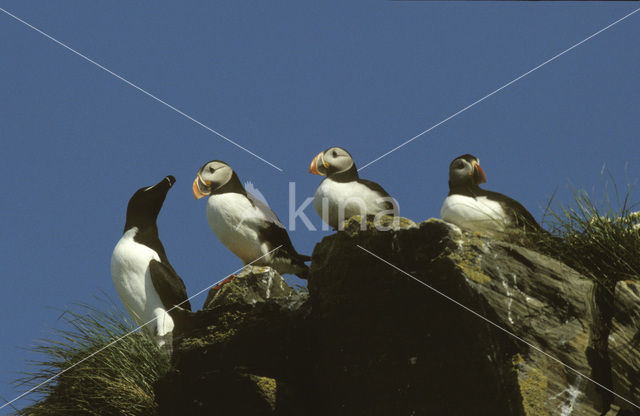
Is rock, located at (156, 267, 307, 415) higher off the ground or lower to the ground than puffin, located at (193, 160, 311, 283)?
lower

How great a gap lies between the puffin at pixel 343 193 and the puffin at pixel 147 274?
5.71 ft

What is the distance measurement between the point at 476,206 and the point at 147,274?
3.49m

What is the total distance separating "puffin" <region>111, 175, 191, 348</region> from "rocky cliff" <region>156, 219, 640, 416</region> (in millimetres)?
803

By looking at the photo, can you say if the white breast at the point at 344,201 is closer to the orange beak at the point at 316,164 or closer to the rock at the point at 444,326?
the orange beak at the point at 316,164

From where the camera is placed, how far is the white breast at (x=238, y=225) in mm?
8797

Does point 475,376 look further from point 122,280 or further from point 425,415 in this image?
point 122,280

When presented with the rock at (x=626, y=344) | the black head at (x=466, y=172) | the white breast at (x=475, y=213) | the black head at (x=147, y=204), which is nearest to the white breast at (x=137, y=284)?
the black head at (x=147, y=204)

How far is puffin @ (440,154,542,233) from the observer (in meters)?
7.88

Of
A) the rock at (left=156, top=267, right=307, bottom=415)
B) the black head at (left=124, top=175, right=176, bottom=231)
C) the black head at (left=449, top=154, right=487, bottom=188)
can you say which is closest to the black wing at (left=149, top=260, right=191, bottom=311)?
the black head at (left=124, top=175, right=176, bottom=231)

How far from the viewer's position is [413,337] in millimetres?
7012

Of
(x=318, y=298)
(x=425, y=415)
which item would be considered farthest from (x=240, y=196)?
(x=425, y=415)

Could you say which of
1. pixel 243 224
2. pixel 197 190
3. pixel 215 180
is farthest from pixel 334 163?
pixel 197 190

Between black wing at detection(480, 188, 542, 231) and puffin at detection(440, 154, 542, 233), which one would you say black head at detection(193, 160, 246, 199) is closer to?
puffin at detection(440, 154, 542, 233)

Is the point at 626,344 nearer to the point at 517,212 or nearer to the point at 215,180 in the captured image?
the point at 517,212
